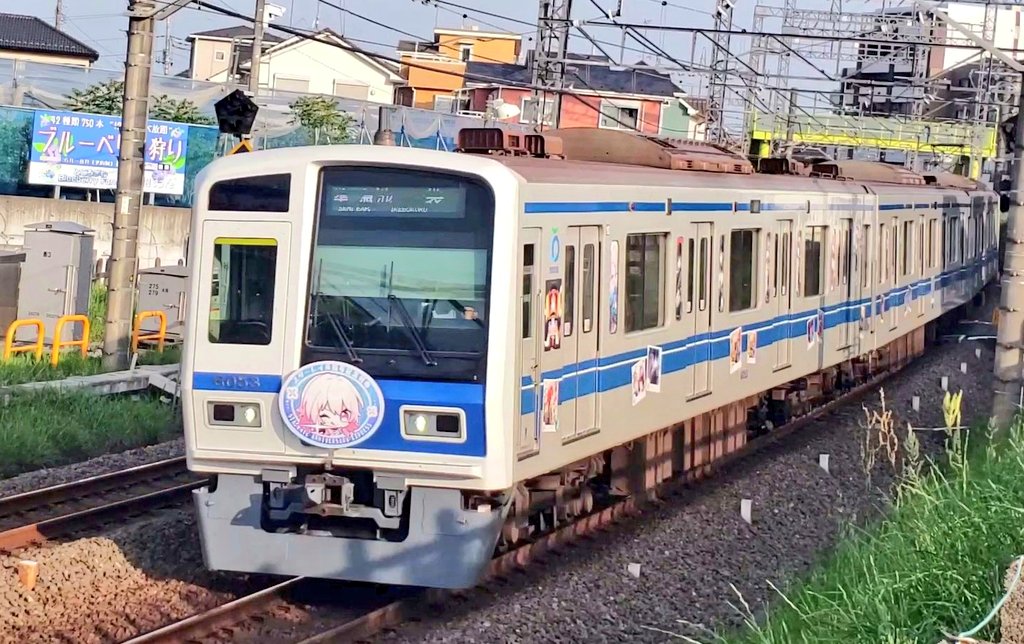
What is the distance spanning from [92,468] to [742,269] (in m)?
5.19

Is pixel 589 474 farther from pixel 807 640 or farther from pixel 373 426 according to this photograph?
pixel 807 640

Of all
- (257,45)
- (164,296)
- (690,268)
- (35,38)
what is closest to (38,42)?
(35,38)

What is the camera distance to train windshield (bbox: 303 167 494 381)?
24.6 feet

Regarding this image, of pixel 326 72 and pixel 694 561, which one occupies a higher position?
pixel 326 72

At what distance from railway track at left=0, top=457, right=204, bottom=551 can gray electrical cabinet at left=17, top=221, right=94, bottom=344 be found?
552cm

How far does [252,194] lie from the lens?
784 cm

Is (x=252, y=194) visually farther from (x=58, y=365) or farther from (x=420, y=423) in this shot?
(x=58, y=365)

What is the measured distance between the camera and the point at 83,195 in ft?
89.7

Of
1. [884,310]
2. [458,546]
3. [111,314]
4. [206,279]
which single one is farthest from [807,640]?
[884,310]

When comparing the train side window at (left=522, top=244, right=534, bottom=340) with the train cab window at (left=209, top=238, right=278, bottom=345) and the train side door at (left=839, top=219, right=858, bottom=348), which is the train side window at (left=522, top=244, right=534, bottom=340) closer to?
the train cab window at (left=209, top=238, right=278, bottom=345)

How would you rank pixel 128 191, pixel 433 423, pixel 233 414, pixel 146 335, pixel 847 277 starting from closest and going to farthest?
1. pixel 433 423
2. pixel 233 414
3. pixel 128 191
4. pixel 847 277
5. pixel 146 335

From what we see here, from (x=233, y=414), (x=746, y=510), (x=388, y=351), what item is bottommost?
(x=746, y=510)

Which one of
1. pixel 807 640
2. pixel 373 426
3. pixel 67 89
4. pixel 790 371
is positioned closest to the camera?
pixel 807 640

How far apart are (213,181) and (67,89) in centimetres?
2339
